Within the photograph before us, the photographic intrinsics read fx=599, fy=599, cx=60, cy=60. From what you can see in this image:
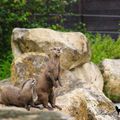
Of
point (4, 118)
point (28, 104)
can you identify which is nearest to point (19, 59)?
point (28, 104)

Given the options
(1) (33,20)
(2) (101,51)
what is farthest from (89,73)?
(1) (33,20)

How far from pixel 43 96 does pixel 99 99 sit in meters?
1.05

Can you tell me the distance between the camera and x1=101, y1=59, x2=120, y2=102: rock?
10945 mm

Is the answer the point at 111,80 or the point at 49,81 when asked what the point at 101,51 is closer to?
the point at 111,80

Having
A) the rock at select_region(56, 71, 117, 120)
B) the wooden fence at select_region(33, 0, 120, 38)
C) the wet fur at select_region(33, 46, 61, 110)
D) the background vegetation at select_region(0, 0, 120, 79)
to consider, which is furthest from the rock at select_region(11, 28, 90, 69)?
the wooden fence at select_region(33, 0, 120, 38)

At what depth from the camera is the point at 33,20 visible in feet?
42.9

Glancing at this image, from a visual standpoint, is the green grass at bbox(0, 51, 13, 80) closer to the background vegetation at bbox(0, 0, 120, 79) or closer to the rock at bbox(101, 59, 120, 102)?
the background vegetation at bbox(0, 0, 120, 79)

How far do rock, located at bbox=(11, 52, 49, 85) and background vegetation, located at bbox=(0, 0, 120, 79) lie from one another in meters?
2.32

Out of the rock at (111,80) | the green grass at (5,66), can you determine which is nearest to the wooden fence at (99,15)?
the green grass at (5,66)

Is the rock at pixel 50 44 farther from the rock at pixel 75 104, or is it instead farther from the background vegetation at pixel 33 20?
the rock at pixel 75 104

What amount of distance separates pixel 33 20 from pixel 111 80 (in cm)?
289

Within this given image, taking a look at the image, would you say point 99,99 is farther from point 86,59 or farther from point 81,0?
point 81,0

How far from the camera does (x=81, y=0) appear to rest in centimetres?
1495

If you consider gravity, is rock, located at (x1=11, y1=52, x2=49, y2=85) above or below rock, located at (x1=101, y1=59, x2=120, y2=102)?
above
